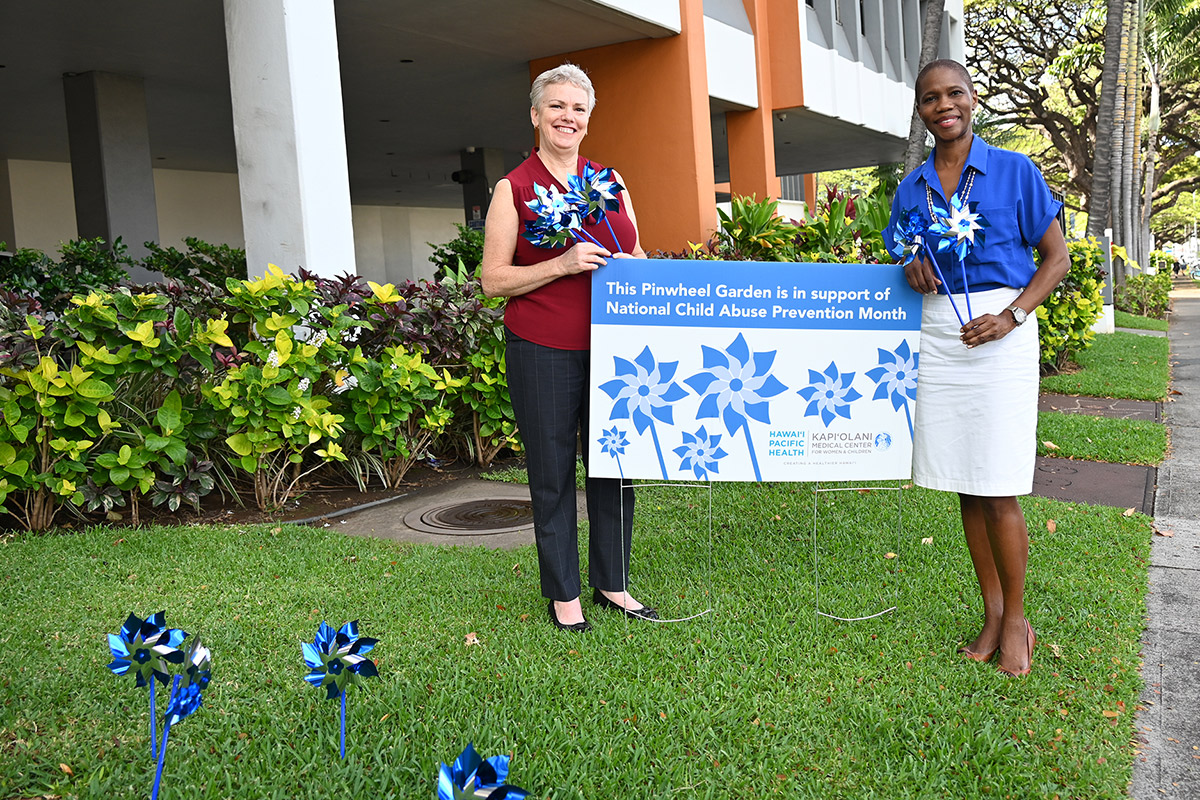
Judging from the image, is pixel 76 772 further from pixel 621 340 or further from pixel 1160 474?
pixel 1160 474

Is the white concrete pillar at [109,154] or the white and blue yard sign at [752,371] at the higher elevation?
the white concrete pillar at [109,154]

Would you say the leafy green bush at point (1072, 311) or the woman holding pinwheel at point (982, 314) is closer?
the woman holding pinwheel at point (982, 314)

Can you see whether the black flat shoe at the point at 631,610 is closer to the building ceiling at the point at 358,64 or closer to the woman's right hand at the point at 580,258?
the woman's right hand at the point at 580,258

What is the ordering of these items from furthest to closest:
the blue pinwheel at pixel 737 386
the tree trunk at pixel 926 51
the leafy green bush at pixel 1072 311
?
the tree trunk at pixel 926 51 → the leafy green bush at pixel 1072 311 → the blue pinwheel at pixel 737 386

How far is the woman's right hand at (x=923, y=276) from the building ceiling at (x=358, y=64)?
756 cm

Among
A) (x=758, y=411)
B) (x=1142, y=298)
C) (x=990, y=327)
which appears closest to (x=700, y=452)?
(x=758, y=411)

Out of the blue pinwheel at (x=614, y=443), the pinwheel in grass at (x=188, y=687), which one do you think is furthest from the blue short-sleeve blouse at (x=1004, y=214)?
the pinwheel in grass at (x=188, y=687)

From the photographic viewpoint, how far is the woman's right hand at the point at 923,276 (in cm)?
296

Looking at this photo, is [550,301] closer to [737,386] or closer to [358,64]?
[737,386]

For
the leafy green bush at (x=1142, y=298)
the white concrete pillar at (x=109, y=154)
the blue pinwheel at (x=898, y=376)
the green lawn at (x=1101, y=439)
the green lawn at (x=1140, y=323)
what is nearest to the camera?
the blue pinwheel at (x=898, y=376)

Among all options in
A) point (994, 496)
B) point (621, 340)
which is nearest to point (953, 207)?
point (994, 496)

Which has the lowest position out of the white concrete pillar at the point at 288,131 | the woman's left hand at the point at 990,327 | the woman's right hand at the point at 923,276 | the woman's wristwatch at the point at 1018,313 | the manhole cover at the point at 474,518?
the manhole cover at the point at 474,518

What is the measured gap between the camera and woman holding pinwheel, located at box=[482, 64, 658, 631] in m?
3.03

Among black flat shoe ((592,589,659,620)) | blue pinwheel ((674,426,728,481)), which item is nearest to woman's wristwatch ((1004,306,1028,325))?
blue pinwheel ((674,426,728,481))
